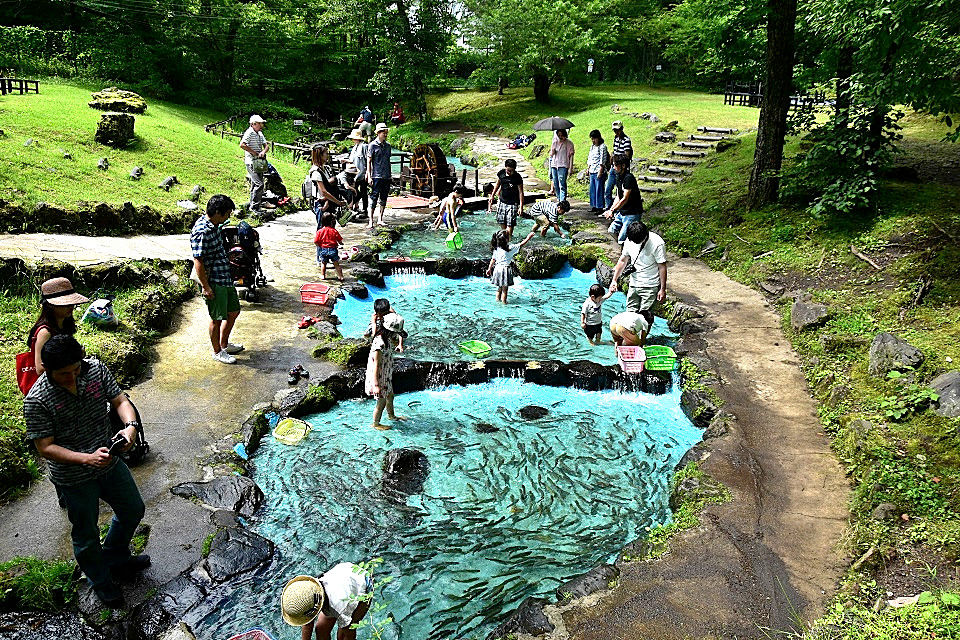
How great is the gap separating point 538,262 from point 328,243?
4.54 meters

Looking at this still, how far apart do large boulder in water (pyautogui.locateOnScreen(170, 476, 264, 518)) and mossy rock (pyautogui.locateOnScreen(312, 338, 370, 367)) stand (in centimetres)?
292

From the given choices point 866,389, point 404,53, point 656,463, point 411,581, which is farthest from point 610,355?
point 404,53

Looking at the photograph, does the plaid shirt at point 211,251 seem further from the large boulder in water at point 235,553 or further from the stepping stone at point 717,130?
the stepping stone at point 717,130

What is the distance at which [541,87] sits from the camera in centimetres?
3366

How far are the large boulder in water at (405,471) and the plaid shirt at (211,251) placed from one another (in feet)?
11.1

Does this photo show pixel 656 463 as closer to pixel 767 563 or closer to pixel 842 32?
pixel 767 563

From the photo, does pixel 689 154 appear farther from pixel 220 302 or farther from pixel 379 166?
pixel 220 302

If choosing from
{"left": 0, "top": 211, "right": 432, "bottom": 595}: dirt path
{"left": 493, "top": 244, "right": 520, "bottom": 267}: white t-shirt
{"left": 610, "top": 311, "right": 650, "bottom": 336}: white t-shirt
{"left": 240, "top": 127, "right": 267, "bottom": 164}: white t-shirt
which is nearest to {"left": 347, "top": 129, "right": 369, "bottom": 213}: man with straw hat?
{"left": 240, "top": 127, "right": 267, "bottom": 164}: white t-shirt

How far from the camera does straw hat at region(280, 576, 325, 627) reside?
373 centimetres

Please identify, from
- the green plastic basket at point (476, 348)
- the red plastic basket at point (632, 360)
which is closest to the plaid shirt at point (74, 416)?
the green plastic basket at point (476, 348)

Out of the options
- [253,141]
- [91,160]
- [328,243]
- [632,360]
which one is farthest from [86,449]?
[91,160]

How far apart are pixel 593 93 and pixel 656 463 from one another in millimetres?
32177

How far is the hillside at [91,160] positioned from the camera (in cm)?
1276

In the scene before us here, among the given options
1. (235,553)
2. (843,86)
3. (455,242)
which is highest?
(843,86)
